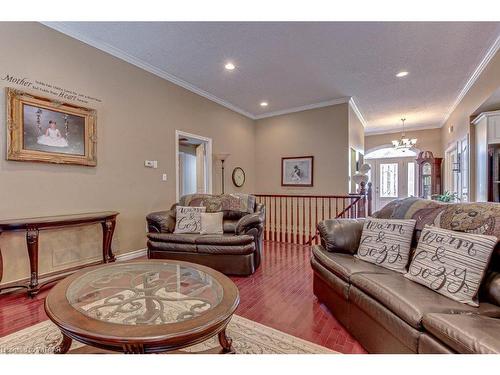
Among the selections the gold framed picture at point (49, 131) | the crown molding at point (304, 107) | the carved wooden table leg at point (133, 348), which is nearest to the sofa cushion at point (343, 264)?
the carved wooden table leg at point (133, 348)

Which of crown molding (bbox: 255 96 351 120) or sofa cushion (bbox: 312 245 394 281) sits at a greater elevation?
crown molding (bbox: 255 96 351 120)

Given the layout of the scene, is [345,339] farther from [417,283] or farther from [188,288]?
[188,288]

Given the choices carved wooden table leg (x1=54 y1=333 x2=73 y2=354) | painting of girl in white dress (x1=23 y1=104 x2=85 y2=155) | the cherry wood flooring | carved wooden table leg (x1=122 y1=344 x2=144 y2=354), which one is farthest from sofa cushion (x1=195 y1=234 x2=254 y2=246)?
carved wooden table leg (x1=122 y1=344 x2=144 y2=354)

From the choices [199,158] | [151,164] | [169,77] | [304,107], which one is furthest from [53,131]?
[304,107]

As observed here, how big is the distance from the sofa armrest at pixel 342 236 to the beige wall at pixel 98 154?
9.59 ft

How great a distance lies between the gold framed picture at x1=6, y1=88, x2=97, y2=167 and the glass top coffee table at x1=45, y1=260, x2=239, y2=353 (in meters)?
1.75

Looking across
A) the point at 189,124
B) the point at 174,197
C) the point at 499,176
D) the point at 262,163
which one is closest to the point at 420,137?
the point at 499,176

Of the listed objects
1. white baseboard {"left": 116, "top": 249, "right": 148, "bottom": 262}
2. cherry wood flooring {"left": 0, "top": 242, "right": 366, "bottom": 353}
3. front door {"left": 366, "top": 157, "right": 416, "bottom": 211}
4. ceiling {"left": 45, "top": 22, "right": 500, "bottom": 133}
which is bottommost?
cherry wood flooring {"left": 0, "top": 242, "right": 366, "bottom": 353}

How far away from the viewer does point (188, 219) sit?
3539mm

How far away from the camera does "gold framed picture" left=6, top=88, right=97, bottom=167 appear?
2.60 metres

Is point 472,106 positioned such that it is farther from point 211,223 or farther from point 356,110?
point 211,223

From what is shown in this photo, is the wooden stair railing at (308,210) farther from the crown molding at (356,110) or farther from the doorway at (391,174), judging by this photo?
the doorway at (391,174)

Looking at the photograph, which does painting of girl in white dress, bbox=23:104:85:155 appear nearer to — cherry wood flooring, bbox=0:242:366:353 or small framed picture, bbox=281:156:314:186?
cherry wood flooring, bbox=0:242:366:353

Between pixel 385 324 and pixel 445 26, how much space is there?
340cm
